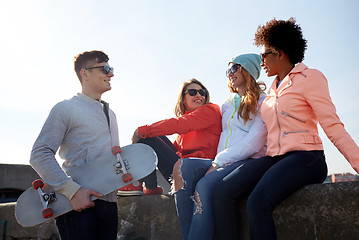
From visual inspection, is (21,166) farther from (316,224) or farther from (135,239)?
(316,224)

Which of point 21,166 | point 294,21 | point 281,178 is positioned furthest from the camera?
point 21,166

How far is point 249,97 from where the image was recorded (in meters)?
2.98

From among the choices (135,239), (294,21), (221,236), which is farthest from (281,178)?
(135,239)

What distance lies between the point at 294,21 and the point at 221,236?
1.84 metres

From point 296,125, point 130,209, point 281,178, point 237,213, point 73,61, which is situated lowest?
point 130,209

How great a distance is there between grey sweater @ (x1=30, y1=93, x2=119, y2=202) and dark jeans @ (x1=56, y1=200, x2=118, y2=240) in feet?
0.31

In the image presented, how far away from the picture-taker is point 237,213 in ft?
8.11

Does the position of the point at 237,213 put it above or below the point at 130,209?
above

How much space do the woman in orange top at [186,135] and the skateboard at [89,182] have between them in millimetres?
681

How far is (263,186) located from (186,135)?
4.70 feet

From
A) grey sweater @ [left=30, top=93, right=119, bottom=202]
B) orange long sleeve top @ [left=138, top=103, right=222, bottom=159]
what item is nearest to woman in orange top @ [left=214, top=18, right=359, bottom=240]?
orange long sleeve top @ [left=138, top=103, right=222, bottom=159]

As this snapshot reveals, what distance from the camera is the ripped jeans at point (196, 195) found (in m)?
2.45

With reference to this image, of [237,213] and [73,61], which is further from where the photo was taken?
[73,61]

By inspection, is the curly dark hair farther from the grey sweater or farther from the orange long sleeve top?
the grey sweater
